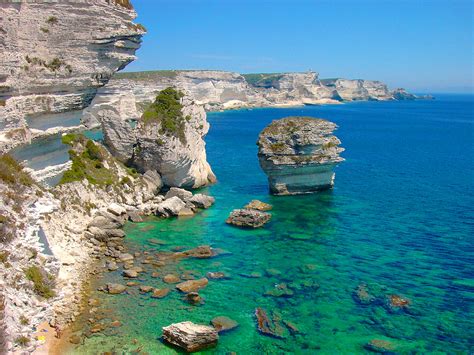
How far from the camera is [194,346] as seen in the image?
18.3 meters

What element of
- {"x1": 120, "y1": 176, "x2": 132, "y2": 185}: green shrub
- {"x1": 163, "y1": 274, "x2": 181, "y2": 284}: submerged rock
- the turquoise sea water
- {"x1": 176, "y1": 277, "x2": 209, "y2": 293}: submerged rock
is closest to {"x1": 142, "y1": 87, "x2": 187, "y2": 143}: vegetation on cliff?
{"x1": 120, "y1": 176, "x2": 132, "y2": 185}: green shrub

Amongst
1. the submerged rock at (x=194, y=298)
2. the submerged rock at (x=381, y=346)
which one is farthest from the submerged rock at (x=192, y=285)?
the submerged rock at (x=381, y=346)

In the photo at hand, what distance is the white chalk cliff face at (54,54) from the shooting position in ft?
81.6

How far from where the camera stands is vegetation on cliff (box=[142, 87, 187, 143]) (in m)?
43.2

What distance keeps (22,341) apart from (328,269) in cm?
1604

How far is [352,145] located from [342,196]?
36.8m

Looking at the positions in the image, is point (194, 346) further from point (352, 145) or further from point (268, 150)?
point (352, 145)

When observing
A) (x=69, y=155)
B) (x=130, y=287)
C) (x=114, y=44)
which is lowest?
(x=130, y=287)

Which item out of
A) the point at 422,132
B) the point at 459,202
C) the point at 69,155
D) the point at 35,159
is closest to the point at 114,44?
the point at 35,159

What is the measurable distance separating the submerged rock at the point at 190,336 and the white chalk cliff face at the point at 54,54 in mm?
13483

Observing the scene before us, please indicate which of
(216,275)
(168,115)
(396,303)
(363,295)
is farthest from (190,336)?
(168,115)

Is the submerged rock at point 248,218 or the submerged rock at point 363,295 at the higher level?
the submerged rock at point 248,218

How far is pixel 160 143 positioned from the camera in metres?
42.3

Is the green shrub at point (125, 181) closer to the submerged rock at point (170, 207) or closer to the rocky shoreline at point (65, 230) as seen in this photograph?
the rocky shoreline at point (65, 230)
